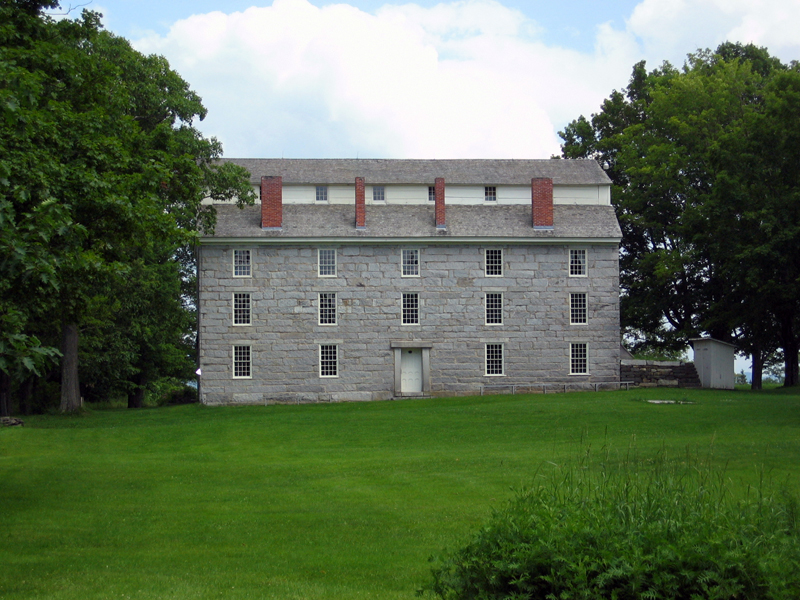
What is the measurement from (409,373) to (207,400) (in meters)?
8.94

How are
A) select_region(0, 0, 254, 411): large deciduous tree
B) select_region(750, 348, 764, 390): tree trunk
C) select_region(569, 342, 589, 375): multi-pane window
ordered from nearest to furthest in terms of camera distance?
select_region(0, 0, 254, 411): large deciduous tree
select_region(569, 342, 589, 375): multi-pane window
select_region(750, 348, 764, 390): tree trunk

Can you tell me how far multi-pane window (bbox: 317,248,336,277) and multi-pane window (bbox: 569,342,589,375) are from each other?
1125cm

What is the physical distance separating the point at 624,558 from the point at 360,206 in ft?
115

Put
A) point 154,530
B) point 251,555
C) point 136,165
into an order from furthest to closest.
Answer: point 136,165 → point 154,530 → point 251,555

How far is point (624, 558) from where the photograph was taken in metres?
5.94

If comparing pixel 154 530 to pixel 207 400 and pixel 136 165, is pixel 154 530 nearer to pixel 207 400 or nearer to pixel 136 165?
pixel 136 165

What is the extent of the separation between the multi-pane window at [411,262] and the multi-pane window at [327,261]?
10.4 feet

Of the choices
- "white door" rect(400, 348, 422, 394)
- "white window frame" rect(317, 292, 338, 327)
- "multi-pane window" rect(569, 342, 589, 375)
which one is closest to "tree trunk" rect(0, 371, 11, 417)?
"white window frame" rect(317, 292, 338, 327)

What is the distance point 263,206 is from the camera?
3984 cm

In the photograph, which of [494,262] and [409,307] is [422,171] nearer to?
[494,262]

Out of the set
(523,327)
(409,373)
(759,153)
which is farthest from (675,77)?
(409,373)

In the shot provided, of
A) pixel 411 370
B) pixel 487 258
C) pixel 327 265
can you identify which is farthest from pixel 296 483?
pixel 487 258

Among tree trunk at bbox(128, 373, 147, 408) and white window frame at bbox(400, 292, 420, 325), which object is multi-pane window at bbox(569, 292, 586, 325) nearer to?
white window frame at bbox(400, 292, 420, 325)

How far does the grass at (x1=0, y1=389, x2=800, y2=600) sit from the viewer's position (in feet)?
33.5
